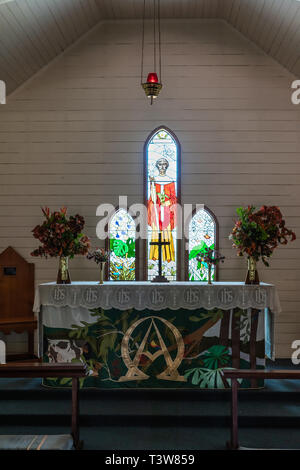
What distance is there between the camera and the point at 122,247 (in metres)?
6.84

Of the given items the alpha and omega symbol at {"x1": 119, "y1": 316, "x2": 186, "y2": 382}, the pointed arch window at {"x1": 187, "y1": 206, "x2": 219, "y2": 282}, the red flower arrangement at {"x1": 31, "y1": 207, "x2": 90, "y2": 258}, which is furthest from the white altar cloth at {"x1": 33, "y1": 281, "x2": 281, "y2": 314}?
the pointed arch window at {"x1": 187, "y1": 206, "x2": 219, "y2": 282}

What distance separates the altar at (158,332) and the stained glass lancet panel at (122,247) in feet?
5.52

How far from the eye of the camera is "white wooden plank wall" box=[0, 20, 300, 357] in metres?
6.82

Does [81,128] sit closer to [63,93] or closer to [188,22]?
[63,93]

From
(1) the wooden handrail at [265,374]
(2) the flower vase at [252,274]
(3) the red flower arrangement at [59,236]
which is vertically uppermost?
(3) the red flower arrangement at [59,236]

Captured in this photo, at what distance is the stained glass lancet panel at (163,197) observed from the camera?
6.82 meters

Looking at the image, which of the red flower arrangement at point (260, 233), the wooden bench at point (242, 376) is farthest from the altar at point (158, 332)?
the wooden bench at point (242, 376)

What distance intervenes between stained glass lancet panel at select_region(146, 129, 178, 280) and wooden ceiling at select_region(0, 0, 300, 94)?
67.9 inches

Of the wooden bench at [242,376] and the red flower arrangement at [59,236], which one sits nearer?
the wooden bench at [242,376]

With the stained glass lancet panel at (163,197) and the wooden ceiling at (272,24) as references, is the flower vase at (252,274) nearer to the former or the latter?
the stained glass lancet panel at (163,197)

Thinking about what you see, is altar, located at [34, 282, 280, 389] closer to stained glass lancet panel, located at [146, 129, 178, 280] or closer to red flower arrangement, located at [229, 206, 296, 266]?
red flower arrangement, located at [229, 206, 296, 266]

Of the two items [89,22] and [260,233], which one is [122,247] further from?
[89,22]

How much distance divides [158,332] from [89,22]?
4.39 m
